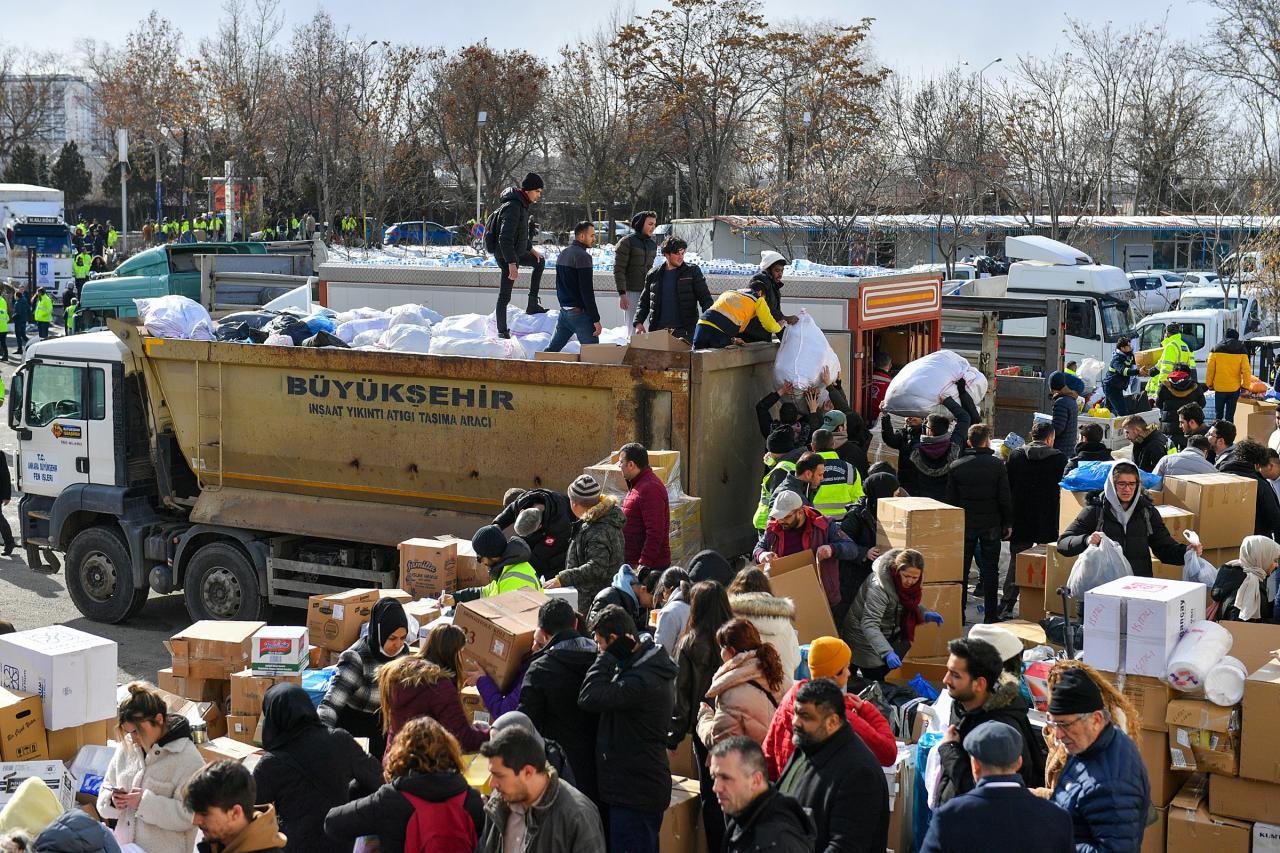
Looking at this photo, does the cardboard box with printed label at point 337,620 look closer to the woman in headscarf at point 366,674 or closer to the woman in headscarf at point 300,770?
the woman in headscarf at point 366,674

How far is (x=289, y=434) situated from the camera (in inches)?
423

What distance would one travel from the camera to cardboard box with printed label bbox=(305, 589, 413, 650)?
793cm

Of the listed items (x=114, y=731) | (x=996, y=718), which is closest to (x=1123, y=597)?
(x=996, y=718)

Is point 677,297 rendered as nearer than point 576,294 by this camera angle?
Yes

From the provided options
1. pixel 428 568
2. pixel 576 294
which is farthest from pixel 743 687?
pixel 576 294

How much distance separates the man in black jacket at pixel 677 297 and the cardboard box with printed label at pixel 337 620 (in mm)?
3622

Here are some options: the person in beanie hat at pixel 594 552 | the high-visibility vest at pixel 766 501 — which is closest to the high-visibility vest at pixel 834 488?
the high-visibility vest at pixel 766 501

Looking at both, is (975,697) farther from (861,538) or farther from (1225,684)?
(861,538)

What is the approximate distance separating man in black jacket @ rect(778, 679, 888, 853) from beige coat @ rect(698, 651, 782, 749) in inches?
30.8

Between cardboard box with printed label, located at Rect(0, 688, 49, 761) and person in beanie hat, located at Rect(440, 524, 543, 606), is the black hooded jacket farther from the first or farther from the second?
cardboard box with printed label, located at Rect(0, 688, 49, 761)

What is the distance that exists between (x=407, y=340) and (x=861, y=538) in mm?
4098

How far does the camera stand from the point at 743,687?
5.56 meters

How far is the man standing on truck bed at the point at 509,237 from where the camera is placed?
37.1 feet

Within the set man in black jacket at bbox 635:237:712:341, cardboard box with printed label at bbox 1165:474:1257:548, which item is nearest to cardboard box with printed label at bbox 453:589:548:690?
man in black jacket at bbox 635:237:712:341
